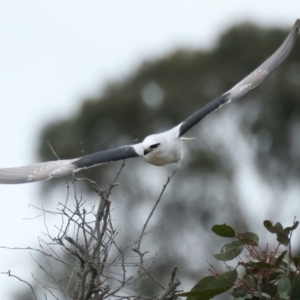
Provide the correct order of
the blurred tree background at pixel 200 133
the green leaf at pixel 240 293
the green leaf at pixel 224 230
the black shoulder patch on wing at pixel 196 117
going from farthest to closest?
the blurred tree background at pixel 200 133 < the black shoulder patch on wing at pixel 196 117 < the green leaf at pixel 224 230 < the green leaf at pixel 240 293

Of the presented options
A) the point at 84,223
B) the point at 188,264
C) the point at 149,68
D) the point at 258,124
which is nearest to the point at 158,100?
the point at 149,68

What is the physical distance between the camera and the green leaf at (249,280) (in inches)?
191

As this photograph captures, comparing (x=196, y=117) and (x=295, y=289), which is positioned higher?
(x=196, y=117)

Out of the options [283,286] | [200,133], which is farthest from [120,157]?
[200,133]

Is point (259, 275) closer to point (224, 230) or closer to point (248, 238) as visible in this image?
point (248, 238)

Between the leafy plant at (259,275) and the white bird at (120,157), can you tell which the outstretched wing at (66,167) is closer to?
the white bird at (120,157)

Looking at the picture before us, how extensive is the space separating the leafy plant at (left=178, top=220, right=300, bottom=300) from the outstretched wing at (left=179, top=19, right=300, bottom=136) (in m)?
2.29

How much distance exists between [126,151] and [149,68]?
62.9ft

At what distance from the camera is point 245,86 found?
798 cm

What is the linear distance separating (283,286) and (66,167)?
7.89 ft

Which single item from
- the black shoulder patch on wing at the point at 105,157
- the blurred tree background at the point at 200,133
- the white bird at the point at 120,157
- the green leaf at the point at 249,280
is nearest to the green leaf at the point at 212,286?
the green leaf at the point at 249,280

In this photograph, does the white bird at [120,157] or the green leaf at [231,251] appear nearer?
the green leaf at [231,251]

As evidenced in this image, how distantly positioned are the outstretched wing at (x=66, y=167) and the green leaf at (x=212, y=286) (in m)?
1.75

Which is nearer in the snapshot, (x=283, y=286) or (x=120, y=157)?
(x=283, y=286)
